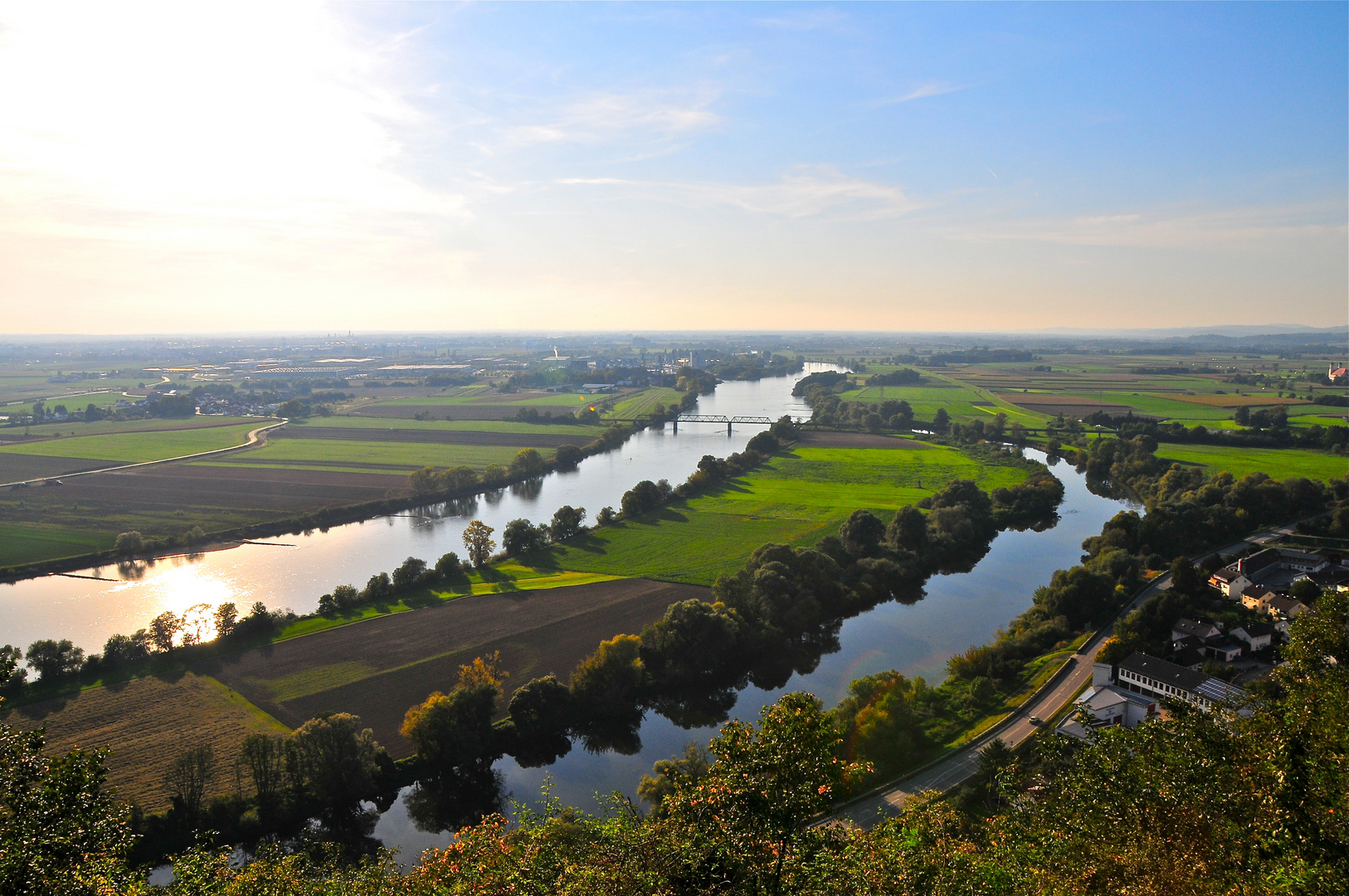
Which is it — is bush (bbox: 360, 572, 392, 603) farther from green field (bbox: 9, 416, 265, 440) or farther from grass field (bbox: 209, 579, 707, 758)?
green field (bbox: 9, 416, 265, 440)

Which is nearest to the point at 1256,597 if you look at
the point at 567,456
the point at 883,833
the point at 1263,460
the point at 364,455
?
the point at 883,833

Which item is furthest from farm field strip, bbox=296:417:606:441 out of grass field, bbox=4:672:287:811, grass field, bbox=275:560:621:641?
grass field, bbox=4:672:287:811

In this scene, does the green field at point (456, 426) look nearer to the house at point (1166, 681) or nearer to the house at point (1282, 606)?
the house at point (1166, 681)

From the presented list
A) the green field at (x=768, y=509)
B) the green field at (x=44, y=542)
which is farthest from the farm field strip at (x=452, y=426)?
the green field at (x=44, y=542)

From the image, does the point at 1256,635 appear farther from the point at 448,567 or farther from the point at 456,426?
the point at 456,426

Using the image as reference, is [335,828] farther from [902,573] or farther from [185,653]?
[902,573]
